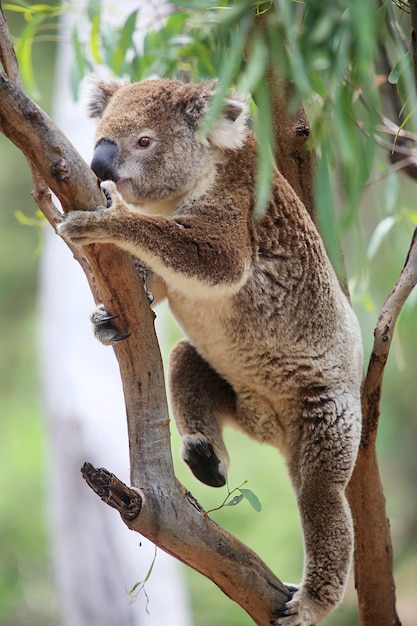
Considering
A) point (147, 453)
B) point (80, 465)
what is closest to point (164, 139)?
point (147, 453)

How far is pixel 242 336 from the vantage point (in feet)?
8.57

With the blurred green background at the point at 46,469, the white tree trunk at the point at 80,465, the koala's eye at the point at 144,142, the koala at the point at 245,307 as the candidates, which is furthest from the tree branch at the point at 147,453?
the blurred green background at the point at 46,469

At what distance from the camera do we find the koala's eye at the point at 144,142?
8.16 ft

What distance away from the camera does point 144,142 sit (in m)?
2.50

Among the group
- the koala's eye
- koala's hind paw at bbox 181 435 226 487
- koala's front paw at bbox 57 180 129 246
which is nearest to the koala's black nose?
the koala's eye

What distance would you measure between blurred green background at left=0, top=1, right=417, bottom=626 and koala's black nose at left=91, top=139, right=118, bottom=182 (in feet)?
10.1

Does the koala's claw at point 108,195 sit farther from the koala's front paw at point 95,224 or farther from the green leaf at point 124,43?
the green leaf at point 124,43

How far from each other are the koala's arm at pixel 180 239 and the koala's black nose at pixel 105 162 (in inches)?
10.3

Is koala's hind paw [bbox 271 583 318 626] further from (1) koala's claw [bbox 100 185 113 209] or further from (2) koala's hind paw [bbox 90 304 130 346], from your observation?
(1) koala's claw [bbox 100 185 113 209]

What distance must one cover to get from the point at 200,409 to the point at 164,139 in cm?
94

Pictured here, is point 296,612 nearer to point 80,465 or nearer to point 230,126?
point 230,126

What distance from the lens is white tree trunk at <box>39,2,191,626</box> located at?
14.8 feet

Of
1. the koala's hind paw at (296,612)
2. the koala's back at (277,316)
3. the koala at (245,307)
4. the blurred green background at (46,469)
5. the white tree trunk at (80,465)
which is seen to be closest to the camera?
the koala's hind paw at (296,612)

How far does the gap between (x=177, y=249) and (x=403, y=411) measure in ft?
17.6
